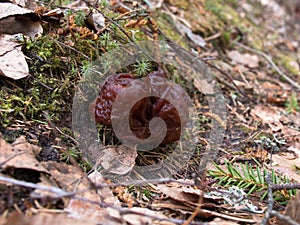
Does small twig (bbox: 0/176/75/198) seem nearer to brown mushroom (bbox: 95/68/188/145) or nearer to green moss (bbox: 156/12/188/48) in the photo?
brown mushroom (bbox: 95/68/188/145)

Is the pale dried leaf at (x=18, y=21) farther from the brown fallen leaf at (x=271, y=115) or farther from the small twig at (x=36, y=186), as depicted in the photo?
the brown fallen leaf at (x=271, y=115)

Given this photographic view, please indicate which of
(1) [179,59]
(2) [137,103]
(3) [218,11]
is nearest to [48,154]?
(2) [137,103]

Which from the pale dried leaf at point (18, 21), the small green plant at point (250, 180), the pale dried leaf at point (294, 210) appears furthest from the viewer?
→ the pale dried leaf at point (18, 21)

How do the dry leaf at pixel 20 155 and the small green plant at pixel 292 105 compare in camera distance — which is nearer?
the dry leaf at pixel 20 155

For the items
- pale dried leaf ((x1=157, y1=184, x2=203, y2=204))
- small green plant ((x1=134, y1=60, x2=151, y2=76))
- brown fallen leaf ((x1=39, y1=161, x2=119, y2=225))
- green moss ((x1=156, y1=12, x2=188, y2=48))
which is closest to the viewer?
brown fallen leaf ((x1=39, y1=161, x2=119, y2=225))

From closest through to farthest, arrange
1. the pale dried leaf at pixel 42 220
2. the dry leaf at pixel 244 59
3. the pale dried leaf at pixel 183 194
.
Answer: the pale dried leaf at pixel 42 220 → the pale dried leaf at pixel 183 194 → the dry leaf at pixel 244 59

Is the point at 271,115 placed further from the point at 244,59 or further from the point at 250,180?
the point at 250,180

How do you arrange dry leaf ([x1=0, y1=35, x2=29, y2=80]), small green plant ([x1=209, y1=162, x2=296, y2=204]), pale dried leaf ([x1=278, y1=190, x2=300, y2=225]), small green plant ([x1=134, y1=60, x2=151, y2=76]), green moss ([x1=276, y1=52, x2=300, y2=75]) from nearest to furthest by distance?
pale dried leaf ([x1=278, y1=190, x2=300, y2=225])
small green plant ([x1=209, y1=162, x2=296, y2=204])
dry leaf ([x1=0, y1=35, x2=29, y2=80])
small green plant ([x1=134, y1=60, x2=151, y2=76])
green moss ([x1=276, y1=52, x2=300, y2=75])

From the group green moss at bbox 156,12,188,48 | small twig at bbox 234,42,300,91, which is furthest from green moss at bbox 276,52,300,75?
green moss at bbox 156,12,188,48

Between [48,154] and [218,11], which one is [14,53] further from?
[218,11]

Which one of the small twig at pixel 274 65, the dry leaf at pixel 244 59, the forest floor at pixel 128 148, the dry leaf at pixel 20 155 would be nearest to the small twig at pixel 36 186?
the forest floor at pixel 128 148
